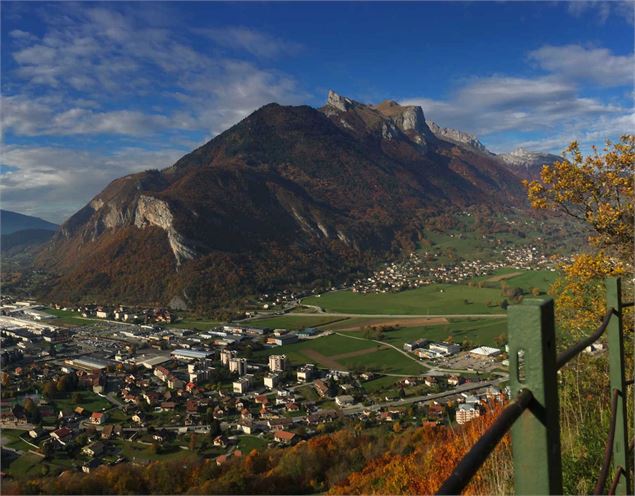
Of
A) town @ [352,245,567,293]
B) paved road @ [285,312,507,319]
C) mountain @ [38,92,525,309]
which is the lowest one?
paved road @ [285,312,507,319]

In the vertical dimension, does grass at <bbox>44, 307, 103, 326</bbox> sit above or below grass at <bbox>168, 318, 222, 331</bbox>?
above

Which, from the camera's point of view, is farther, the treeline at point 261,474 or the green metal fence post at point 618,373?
the treeline at point 261,474

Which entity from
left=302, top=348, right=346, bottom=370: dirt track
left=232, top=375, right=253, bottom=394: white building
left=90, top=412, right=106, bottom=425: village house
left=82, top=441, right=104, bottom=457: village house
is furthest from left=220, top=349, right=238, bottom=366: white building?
left=82, top=441, right=104, bottom=457: village house

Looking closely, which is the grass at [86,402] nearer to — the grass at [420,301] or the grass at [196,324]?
the grass at [196,324]

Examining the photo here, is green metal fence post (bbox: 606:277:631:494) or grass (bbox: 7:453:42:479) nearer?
green metal fence post (bbox: 606:277:631:494)

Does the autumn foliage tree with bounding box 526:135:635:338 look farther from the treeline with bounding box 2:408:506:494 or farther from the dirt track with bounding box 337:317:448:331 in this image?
the dirt track with bounding box 337:317:448:331

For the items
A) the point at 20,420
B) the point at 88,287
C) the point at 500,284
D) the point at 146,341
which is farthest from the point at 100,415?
the point at 88,287

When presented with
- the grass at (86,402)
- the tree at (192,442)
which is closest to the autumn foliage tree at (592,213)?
the tree at (192,442)
